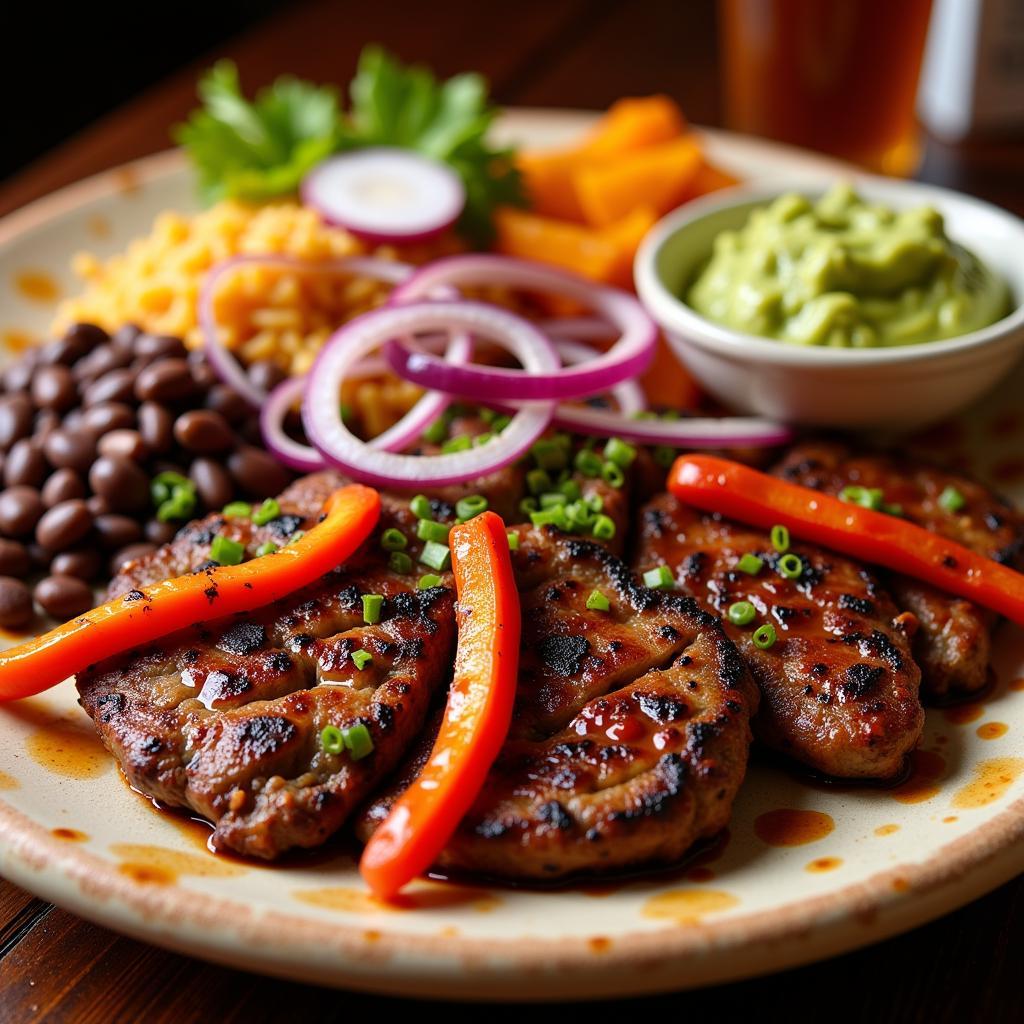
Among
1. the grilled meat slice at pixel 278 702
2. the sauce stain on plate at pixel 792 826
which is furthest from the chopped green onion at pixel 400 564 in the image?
the sauce stain on plate at pixel 792 826

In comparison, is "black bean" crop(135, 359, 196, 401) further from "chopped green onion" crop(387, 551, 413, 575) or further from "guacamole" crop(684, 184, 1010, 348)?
"guacamole" crop(684, 184, 1010, 348)

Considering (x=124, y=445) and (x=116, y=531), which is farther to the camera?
(x=124, y=445)

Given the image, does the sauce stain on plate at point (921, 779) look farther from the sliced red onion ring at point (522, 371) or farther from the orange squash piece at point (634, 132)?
the orange squash piece at point (634, 132)

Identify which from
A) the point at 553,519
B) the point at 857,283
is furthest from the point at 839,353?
the point at 553,519

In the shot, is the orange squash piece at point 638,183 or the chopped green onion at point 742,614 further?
the orange squash piece at point 638,183

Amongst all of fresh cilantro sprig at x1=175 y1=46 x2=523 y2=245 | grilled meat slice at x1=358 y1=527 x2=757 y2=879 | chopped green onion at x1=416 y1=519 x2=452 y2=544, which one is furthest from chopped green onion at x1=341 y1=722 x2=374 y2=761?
fresh cilantro sprig at x1=175 y1=46 x2=523 y2=245

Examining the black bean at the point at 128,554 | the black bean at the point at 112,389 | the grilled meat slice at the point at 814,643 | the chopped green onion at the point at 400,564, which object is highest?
the black bean at the point at 112,389

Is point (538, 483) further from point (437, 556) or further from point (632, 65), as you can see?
point (632, 65)
